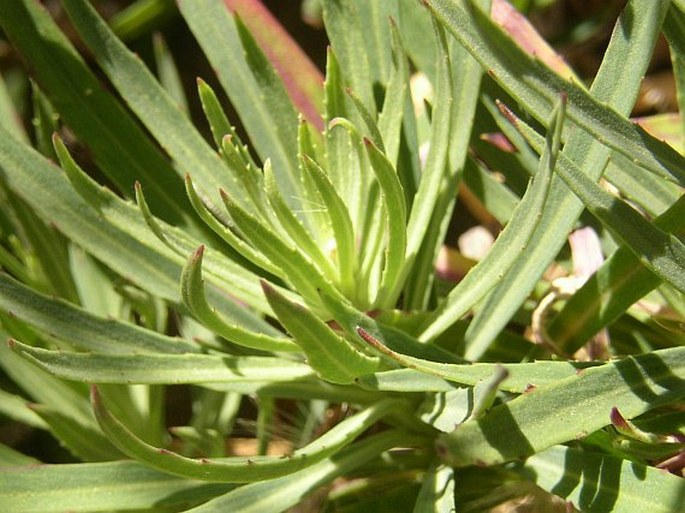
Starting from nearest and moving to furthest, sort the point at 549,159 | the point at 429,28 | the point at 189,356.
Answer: the point at 549,159, the point at 189,356, the point at 429,28

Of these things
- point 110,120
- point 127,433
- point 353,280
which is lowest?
point 127,433

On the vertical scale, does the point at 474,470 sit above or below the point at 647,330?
below

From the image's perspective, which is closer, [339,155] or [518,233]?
[518,233]

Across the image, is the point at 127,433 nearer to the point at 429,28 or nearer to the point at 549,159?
the point at 549,159

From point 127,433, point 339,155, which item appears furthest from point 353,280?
point 127,433

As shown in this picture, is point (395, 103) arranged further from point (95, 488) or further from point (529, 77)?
point (95, 488)

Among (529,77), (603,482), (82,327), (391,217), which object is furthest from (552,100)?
(82,327)

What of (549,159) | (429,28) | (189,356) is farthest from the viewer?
(429,28)

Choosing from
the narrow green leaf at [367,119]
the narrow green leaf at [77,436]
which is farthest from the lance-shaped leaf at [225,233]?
the narrow green leaf at [77,436]
